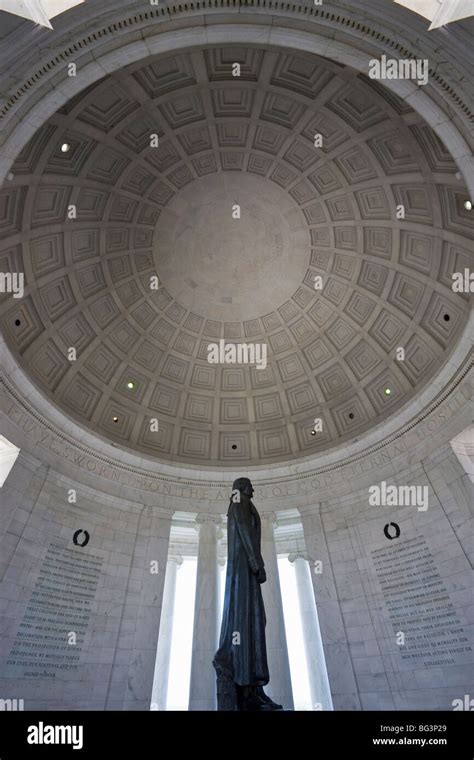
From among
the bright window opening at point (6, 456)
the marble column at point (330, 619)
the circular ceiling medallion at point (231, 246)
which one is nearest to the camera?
the marble column at point (330, 619)

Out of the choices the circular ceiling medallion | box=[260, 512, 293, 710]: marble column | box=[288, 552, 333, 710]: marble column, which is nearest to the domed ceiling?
the circular ceiling medallion

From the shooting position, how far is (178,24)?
1098cm

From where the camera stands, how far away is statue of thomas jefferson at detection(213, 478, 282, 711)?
7.59m

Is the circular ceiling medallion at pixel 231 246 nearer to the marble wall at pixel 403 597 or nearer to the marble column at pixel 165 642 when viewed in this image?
the marble wall at pixel 403 597

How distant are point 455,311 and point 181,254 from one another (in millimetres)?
12457

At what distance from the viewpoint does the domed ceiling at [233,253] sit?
15945mm

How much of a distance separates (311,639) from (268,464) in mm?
8819

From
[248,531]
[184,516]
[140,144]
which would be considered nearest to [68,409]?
[184,516]

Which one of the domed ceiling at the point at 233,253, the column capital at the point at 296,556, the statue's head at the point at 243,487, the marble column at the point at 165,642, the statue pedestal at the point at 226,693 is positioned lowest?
the statue pedestal at the point at 226,693

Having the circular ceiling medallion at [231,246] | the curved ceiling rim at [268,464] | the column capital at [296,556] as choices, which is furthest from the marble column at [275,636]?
Result: the circular ceiling medallion at [231,246]

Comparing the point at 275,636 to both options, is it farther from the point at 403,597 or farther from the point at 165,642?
the point at 165,642

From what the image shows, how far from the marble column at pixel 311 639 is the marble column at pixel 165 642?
6.55m

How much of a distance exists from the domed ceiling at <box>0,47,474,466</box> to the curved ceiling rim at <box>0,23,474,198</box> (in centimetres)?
425

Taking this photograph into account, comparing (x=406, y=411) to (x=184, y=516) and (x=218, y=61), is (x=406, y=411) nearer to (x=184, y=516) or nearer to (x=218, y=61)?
(x=184, y=516)
